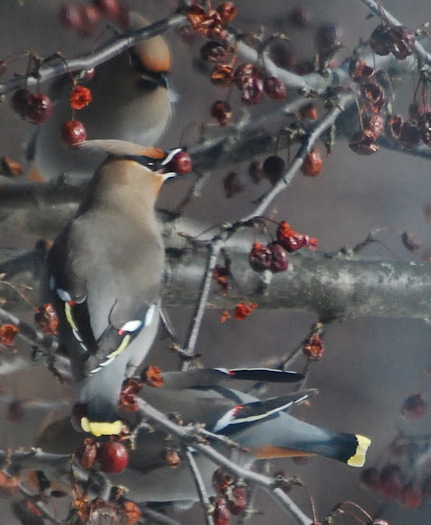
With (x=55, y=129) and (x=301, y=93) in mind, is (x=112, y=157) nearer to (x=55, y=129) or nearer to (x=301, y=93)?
(x=55, y=129)

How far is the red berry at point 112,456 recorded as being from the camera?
105 cm

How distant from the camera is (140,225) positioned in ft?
3.67

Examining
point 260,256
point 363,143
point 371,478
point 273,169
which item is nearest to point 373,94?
point 363,143

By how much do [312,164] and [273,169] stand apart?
0.19 feet

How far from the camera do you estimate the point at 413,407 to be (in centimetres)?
134

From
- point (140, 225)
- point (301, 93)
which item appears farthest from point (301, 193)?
point (140, 225)

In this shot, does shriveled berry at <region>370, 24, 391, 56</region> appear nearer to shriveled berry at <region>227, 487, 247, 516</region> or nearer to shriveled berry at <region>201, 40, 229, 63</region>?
shriveled berry at <region>201, 40, 229, 63</region>

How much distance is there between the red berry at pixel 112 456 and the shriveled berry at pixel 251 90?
46cm

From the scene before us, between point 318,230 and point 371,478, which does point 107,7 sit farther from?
point 371,478

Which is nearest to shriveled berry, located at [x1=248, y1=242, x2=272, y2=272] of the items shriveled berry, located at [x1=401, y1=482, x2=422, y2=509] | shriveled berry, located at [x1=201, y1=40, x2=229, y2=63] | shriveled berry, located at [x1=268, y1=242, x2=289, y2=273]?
shriveled berry, located at [x1=268, y1=242, x2=289, y2=273]

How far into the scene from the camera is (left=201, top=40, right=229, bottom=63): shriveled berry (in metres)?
1.13

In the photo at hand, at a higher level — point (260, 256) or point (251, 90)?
point (251, 90)

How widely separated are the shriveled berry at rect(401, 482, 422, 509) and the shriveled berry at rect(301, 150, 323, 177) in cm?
49

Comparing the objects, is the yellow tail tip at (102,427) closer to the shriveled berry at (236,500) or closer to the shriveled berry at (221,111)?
the shriveled berry at (236,500)
